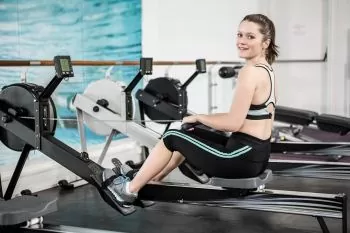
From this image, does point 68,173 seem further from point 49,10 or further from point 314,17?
point 314,17

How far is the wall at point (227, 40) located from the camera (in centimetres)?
759

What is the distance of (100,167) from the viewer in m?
3.57

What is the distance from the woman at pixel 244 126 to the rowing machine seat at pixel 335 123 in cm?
218

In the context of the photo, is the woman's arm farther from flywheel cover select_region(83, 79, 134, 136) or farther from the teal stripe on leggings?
flywheel cover select_region(83, 79, 134, 136)

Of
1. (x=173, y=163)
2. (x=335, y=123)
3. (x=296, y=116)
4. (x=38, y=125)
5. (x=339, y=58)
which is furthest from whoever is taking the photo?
(x=339, y=58)

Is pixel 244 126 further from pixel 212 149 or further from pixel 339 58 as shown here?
pixel 339 58

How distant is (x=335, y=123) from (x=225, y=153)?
2.43 metres

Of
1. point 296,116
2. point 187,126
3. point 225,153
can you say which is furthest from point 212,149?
point 296,116

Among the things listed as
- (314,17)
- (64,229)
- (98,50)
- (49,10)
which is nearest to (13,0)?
(49,10)

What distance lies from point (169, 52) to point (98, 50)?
5.10ft

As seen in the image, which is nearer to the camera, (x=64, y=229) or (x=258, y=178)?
(x=64, y=229)

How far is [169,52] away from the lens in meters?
7.70

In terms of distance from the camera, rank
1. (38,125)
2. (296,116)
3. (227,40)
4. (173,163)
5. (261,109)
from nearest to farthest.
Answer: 1. (261,109)
2. (173,163)
3. (38,125)
4. (296,116)
5. (227,40)

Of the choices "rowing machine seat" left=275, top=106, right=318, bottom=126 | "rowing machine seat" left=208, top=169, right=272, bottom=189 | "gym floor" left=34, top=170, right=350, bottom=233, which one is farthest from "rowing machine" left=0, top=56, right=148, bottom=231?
"rowing machine seat" left=275, top=106, right=318, bottom=126
